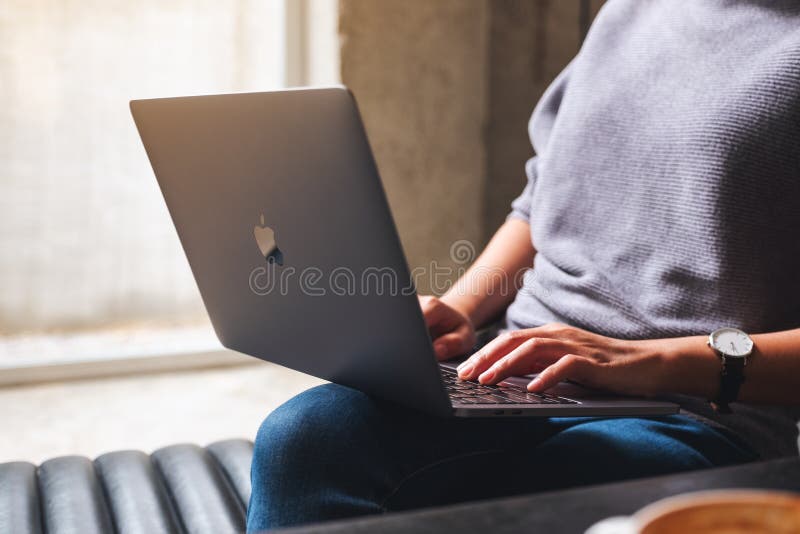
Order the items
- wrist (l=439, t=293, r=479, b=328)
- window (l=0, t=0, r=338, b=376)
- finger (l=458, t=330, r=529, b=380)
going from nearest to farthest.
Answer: finger (l=458, t=330, r=529, b=380)
wrist (l=439, t=293, r=479, b=328)
window (l=0, t=0, r=338, b=376)

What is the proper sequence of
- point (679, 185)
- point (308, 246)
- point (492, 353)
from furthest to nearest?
point (679, 185), point (492, 353), point (308, 246)

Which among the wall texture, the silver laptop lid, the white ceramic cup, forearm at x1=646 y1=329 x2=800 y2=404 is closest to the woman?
forearm at x1=646 y1=329 x2=800 y2=404

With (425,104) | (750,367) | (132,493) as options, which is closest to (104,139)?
(425,104)

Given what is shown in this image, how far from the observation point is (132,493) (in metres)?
1.25

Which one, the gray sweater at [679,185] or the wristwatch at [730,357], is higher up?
the gray sweater at [679,185]

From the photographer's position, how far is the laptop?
2.53ft

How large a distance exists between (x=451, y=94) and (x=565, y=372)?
225cm

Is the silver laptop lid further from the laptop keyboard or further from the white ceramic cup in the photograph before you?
the white ceramic cup

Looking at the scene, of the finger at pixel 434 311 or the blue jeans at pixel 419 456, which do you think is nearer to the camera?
the blue jeans at pixel 419 456

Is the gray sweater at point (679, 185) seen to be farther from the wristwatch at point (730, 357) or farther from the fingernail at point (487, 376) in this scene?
the fingernail at point (487, 376)

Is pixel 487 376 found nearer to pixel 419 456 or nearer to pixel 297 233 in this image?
pixel 419 456

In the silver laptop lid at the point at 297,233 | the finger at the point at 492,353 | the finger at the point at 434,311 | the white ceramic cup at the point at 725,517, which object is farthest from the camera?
the finger at the point at 434,311

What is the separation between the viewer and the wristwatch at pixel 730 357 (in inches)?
38.9

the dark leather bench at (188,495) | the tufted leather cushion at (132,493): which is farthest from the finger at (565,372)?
the tufted leather cushion at (132,493)
